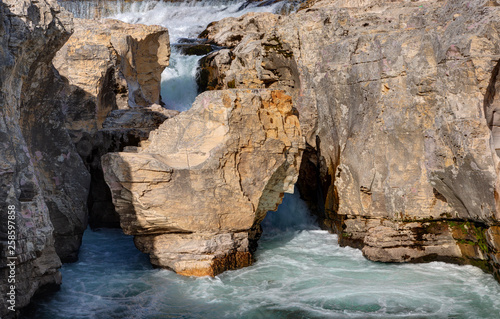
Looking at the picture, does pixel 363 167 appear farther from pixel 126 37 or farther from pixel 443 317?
pixel 126 37

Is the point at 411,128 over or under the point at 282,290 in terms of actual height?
over

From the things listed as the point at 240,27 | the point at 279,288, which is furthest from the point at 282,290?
the point at 240,27

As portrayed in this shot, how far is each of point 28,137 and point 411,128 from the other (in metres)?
5.16

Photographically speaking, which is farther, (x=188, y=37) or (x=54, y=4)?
(x=188, y=37)

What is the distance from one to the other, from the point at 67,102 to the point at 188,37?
11.2m

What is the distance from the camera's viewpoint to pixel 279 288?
6363 millimetres

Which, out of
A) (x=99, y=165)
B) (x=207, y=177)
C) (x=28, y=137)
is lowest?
(x=207, y=177)

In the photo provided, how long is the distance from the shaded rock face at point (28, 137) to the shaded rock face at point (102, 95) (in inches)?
43.9

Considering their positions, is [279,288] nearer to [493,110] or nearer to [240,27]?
[493,110]

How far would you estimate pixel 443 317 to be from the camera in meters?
5.39

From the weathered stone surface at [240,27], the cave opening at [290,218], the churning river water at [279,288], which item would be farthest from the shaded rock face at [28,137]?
the weathered stone surface at [240,27]

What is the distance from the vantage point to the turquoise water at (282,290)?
561 centimetres

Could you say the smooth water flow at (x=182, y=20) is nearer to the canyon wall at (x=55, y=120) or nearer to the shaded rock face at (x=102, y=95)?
the canyon wall at (x=55, y=120)

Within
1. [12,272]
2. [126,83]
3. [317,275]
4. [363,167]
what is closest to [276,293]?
[317,275]
